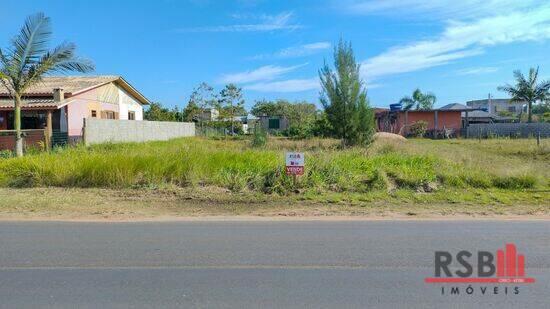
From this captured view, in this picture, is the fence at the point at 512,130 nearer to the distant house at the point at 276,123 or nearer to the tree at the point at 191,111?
the distant house at the point at 276,123

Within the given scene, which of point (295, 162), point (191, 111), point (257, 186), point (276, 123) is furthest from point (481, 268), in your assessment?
point (276, 123)

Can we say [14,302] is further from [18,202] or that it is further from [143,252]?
[18,202]

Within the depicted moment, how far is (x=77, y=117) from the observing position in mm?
26297

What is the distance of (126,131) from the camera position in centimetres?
2748

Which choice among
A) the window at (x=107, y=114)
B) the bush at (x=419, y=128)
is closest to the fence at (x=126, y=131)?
the window at (x=107, y=114)

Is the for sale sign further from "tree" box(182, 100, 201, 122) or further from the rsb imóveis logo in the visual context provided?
"tree" box(182, 100, 201, 122)

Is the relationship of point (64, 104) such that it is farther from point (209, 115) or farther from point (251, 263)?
point (209, 115)

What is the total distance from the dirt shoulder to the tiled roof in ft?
50.4

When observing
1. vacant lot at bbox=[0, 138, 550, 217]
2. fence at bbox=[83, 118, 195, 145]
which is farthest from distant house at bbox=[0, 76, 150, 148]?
vacant lot at bbox=[0, 138, 550, 217]

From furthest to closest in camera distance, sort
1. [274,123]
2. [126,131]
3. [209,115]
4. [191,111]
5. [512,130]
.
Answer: [274,123]
[209,115]
[191,111]
[512,130]
[126,131]

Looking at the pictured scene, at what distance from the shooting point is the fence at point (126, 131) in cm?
2288

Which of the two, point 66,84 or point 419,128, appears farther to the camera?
point 419,128

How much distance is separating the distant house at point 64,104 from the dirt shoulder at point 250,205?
12.5 m

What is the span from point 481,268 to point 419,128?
4058cm
